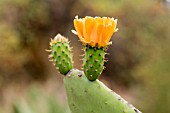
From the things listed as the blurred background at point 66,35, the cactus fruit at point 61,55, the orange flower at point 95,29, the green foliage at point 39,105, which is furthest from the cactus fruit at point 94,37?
the blurred background at point 66,35

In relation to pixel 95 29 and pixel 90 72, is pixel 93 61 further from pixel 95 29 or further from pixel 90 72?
pixel 95 29

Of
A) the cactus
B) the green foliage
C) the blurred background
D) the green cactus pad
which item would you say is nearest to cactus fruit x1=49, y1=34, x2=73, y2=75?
the cactus

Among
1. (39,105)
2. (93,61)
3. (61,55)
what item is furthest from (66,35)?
(93,61)

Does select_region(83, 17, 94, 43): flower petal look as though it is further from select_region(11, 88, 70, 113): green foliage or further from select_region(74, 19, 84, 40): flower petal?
select_region(11, 88, 70, 113): green foliage

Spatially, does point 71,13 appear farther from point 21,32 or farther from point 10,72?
point 10,72

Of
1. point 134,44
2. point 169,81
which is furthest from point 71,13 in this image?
point 169,81
